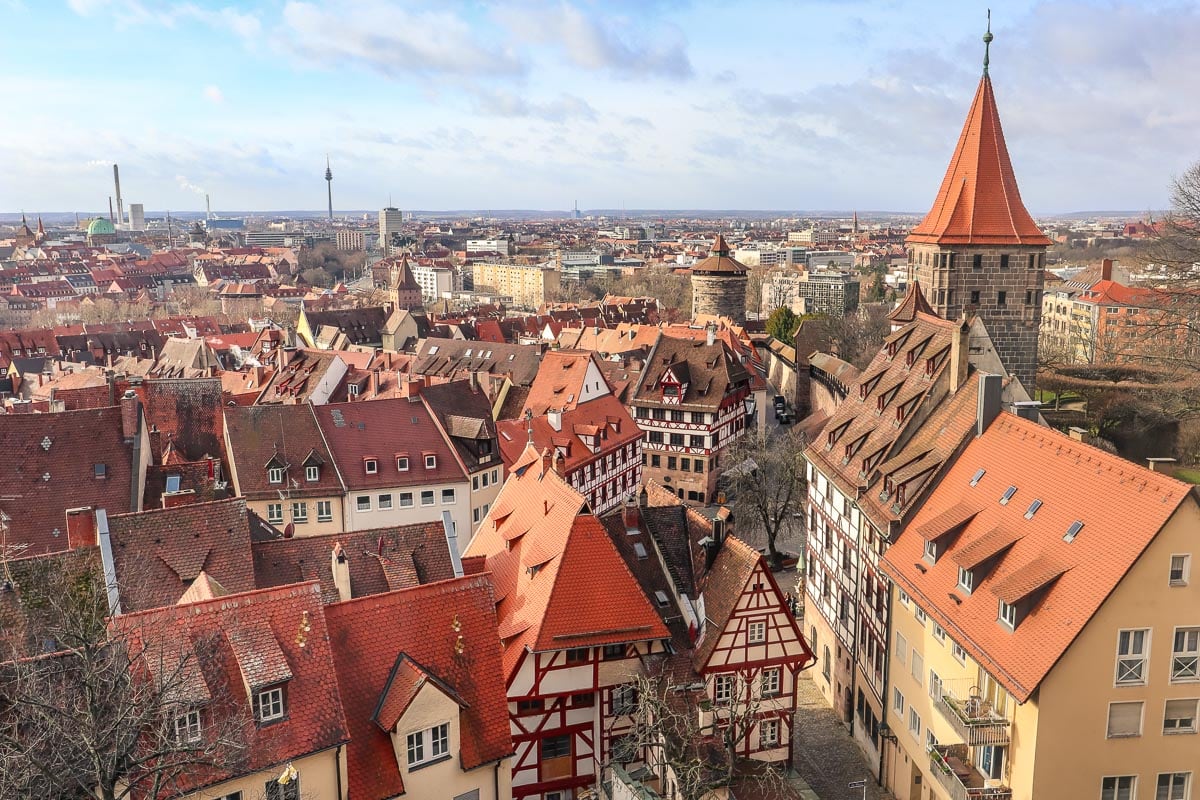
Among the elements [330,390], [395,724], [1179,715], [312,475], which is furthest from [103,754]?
[330,390]

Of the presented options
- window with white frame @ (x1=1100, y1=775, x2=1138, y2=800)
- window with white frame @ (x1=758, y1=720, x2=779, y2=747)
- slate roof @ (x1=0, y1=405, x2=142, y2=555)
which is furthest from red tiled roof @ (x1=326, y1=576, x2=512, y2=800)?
slate roof @ (x1=0, y1=405, x2=142, y2=555)

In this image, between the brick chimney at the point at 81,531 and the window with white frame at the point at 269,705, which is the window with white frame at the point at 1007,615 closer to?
the window with white frame at the point at 269,705

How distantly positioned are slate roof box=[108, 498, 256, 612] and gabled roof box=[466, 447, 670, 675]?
6605 mm

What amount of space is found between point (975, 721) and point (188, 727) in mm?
15437

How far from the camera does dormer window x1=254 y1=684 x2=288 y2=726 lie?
715 inches

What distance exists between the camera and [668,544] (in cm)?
2853

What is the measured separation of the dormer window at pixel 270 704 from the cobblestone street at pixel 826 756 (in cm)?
1463

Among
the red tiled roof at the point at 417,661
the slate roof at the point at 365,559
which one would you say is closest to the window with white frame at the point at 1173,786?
the red tiled roof at the point at 417,661

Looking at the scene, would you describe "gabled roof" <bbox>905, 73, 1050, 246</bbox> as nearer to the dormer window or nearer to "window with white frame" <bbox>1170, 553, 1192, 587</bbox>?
"window with white frame" <bbox>1170, 553, 1192, 587</bbox>

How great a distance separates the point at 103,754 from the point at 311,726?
4.01 m

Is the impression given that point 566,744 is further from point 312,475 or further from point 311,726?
point 312,475

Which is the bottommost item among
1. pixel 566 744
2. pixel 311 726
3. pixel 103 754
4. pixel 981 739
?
pixel 566 744

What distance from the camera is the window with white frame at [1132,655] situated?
20.0m

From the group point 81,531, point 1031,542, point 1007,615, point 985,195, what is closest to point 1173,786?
point 1007,615
